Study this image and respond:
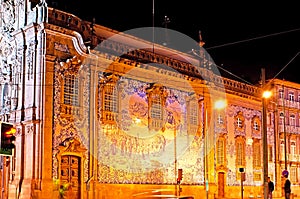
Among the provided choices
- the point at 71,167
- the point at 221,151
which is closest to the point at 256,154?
the point at 221,151

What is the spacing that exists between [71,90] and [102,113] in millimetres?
2728

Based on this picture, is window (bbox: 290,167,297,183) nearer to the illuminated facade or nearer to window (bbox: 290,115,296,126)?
window (bbox: 290,115,296,126)

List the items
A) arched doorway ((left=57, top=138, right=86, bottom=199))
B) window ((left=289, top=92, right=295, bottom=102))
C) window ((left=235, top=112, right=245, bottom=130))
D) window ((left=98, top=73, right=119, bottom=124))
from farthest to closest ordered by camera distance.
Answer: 1. window ((left=289, top=92, right=295, bottom=102))
2. window ((left=235, top=112, right=245, bottom=130))
3. window ((left=98, top=73, right=119, bottom=124))
4. arched doorway ((left=57, top=138, right=86, bottom=199))

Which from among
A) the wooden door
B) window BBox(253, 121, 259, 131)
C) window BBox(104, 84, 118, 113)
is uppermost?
window BBox(104, 84, 118, 113)

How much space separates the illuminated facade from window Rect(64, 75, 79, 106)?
0.06 metres

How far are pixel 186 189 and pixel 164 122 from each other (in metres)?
5.71

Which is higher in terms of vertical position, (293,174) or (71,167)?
(71,167)

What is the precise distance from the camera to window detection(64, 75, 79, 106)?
34572 millimetres

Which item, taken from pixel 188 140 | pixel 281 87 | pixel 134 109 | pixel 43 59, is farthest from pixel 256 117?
pixel 43 59

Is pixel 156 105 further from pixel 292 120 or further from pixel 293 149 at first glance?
pixel 293 149

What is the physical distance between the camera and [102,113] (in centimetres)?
3625

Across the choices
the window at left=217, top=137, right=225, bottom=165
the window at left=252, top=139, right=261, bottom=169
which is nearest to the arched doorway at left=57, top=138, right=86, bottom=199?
the window at left=217, top=137, right=225, bottom=165

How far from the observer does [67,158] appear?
113 feet

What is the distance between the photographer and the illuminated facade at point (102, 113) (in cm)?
3316
